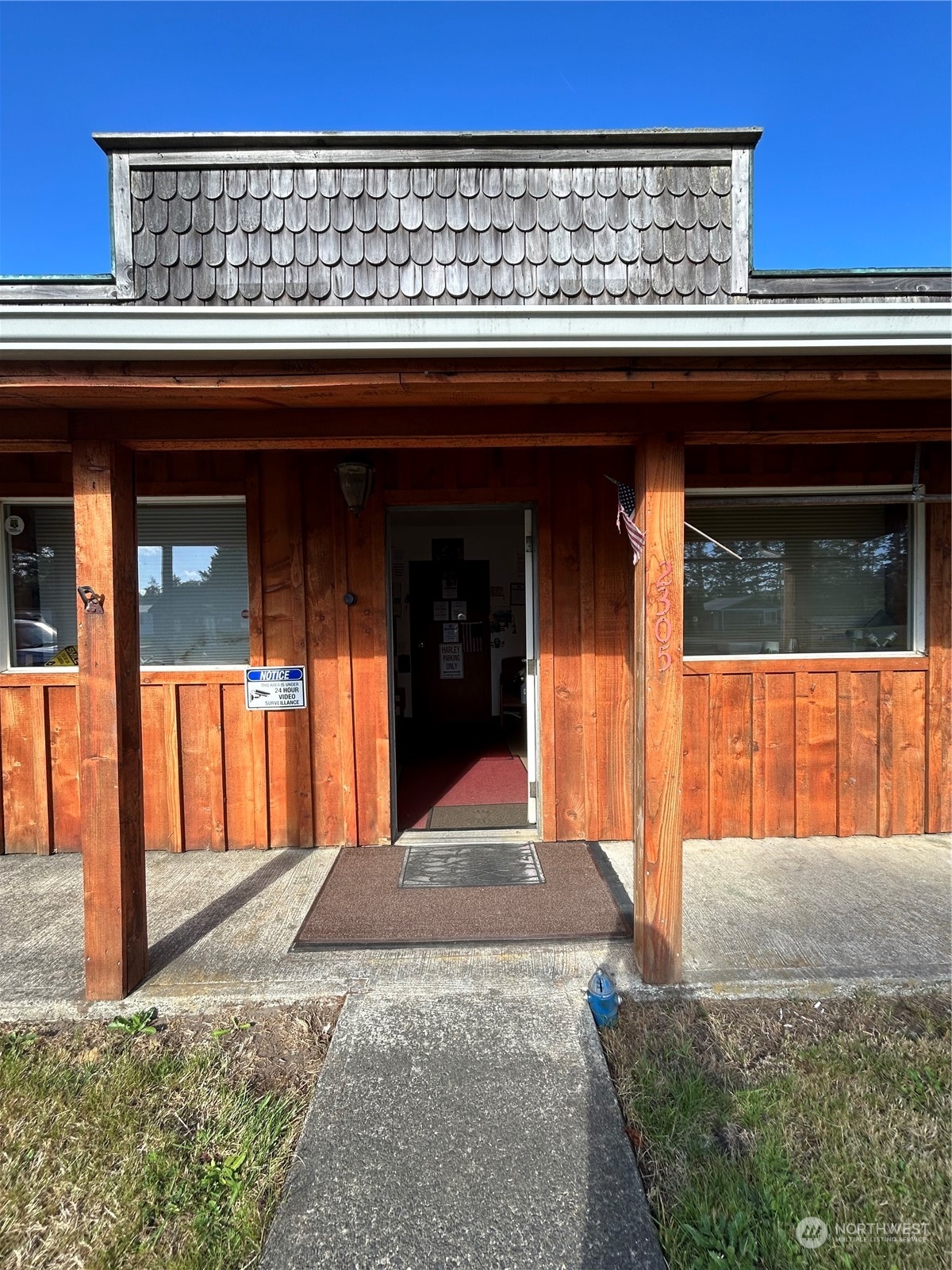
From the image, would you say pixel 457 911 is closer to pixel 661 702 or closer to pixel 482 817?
pixel 482 817

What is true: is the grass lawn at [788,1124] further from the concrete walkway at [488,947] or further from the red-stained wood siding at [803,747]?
the red-stained wood siding at [803,747]

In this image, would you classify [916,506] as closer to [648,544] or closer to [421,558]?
[648,544]

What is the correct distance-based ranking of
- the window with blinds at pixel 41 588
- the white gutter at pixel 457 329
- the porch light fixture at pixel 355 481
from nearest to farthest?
the white gutter at pixel 457 329 → the porch light fixture at pixel 355 481 → the window with blinds at pixel 41 588

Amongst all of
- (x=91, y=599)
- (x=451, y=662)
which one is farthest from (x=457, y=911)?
(x=451, y=662)

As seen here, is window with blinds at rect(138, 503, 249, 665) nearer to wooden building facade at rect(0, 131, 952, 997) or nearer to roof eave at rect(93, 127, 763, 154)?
wooden building facade at rect(0, 131, 952, 997)

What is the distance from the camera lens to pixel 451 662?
738 cm

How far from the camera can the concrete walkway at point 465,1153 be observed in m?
1.46

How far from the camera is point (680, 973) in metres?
2.45

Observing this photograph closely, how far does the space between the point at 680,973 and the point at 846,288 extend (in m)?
2.79

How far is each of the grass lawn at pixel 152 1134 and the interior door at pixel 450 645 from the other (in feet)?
16.6

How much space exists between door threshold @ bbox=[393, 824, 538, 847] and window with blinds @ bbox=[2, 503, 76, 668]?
2.29 meters

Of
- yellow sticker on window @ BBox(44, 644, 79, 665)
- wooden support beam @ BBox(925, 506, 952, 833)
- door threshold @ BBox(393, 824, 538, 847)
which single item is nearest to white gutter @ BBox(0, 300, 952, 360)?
wooden support beam @ BBox(925, 506, 952, 833)

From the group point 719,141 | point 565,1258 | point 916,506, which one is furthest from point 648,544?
point 916,506

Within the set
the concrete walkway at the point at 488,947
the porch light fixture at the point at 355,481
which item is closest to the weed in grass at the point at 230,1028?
the concrete walkway at the point at 488,947
